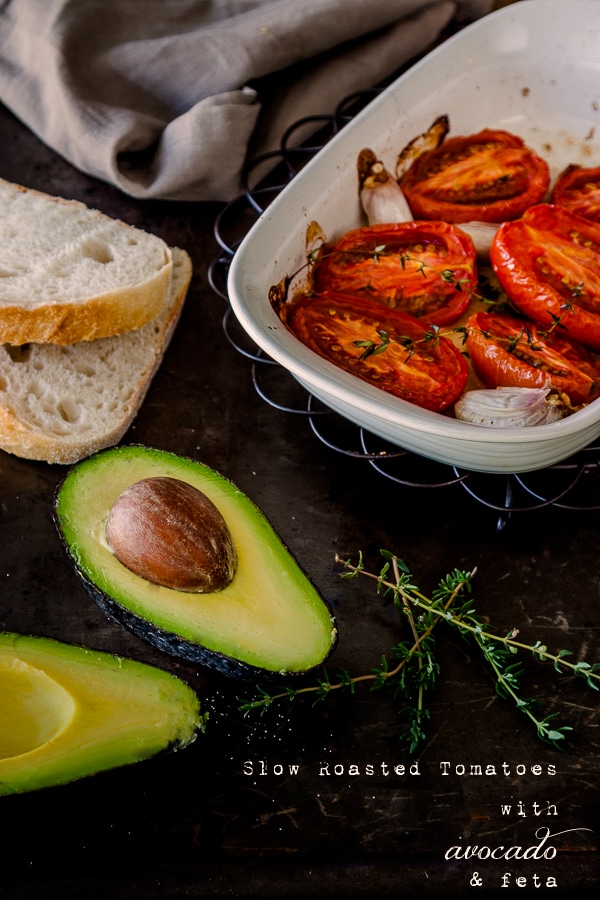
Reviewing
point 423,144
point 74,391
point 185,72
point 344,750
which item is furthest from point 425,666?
point 185,72

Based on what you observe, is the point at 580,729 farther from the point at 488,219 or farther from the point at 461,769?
the point at 488,219

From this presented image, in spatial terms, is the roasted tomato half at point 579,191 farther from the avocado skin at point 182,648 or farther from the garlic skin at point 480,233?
the avocado skin at point 182,648

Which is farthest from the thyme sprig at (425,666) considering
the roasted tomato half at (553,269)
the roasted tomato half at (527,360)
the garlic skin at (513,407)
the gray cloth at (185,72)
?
the gray cloth at (185,72)

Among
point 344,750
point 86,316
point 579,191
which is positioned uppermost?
point 86,316

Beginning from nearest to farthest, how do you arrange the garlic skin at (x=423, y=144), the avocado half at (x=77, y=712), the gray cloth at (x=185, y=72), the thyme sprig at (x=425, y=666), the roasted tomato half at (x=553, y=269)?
1. the avocado half at (x=77, y=712)
2. the thyme sprig at (x=425, y=666)
3. the roasted tomato half at (x=553, y=269)
4. the garlic skin at (x=423, y=144)
5. the gray cloth at (x=185, y=72)

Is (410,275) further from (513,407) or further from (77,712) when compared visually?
(77,712)

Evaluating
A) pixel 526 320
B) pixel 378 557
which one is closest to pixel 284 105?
pixel 526 320
